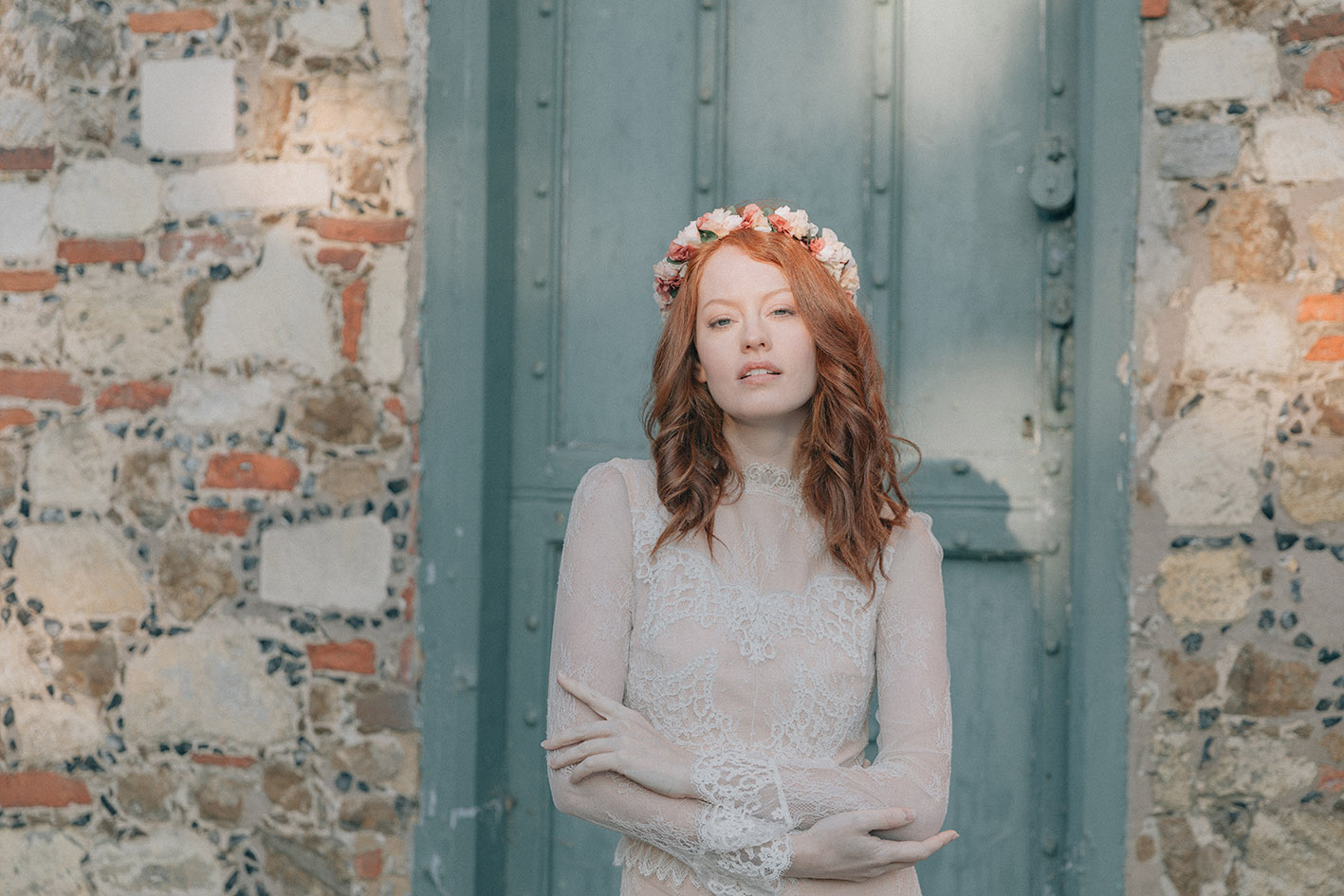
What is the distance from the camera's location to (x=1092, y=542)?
2.30m

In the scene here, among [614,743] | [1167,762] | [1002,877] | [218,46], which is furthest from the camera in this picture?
[218,46]

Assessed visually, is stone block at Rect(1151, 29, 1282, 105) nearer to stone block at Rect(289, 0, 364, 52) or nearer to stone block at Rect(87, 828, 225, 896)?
stone block at Rect(289, 0, 364, 52)

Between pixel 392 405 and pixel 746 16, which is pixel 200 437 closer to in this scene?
pixel 392 405

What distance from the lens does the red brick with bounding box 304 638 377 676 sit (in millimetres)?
2615

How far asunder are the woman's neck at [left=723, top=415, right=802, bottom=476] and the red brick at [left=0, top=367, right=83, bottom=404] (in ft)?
6.13

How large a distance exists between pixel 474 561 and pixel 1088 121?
64.0 inches

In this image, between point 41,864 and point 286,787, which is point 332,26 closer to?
point 286,787

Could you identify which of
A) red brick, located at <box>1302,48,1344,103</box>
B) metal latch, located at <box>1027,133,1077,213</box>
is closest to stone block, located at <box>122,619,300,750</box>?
metal latch, located at <box>1027,133,1077,213</box>

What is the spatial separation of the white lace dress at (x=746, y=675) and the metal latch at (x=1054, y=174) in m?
1.23

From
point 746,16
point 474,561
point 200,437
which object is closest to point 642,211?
point 746,16

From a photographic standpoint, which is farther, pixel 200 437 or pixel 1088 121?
pixel 200 437

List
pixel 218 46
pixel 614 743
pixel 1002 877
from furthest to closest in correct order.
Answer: pixel 218 46 < pixel 1002 877 < pixel 614 743

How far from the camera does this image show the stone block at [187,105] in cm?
269

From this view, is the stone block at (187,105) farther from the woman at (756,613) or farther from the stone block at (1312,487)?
the stone block at (1312,487)
